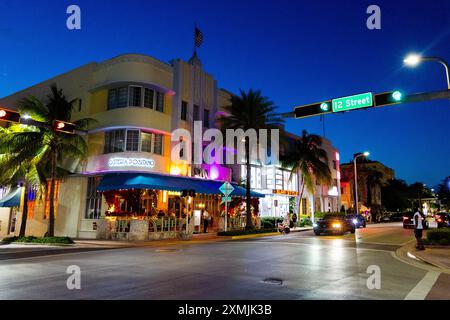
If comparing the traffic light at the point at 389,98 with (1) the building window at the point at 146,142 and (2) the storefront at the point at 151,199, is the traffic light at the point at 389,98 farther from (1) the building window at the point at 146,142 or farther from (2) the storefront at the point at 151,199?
(1) the building window at the point at 146,142

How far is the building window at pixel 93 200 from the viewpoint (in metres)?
25.4

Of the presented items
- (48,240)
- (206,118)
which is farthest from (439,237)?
(48,240)

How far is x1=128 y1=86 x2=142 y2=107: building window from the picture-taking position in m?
25.8

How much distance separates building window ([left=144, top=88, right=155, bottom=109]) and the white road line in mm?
20789

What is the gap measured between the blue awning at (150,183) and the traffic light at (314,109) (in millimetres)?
10041

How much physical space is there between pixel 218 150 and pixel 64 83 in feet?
44.6

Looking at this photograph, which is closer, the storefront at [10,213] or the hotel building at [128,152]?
the hotel building at [128,152]

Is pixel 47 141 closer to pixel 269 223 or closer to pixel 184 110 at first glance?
pixel 184 110

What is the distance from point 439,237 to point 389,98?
752 cm

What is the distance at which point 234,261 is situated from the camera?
12.4 metres

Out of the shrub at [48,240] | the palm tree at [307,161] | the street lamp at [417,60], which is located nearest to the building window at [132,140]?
the shrub at [48,240]

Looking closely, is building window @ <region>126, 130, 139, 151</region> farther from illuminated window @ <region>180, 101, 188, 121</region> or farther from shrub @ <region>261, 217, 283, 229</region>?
shrub @ <region>261, 217, 283, 229</region>

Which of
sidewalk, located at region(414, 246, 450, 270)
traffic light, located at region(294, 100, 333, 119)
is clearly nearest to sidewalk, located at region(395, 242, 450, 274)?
sidewalk, located at region(414, 246, 450, 270)
